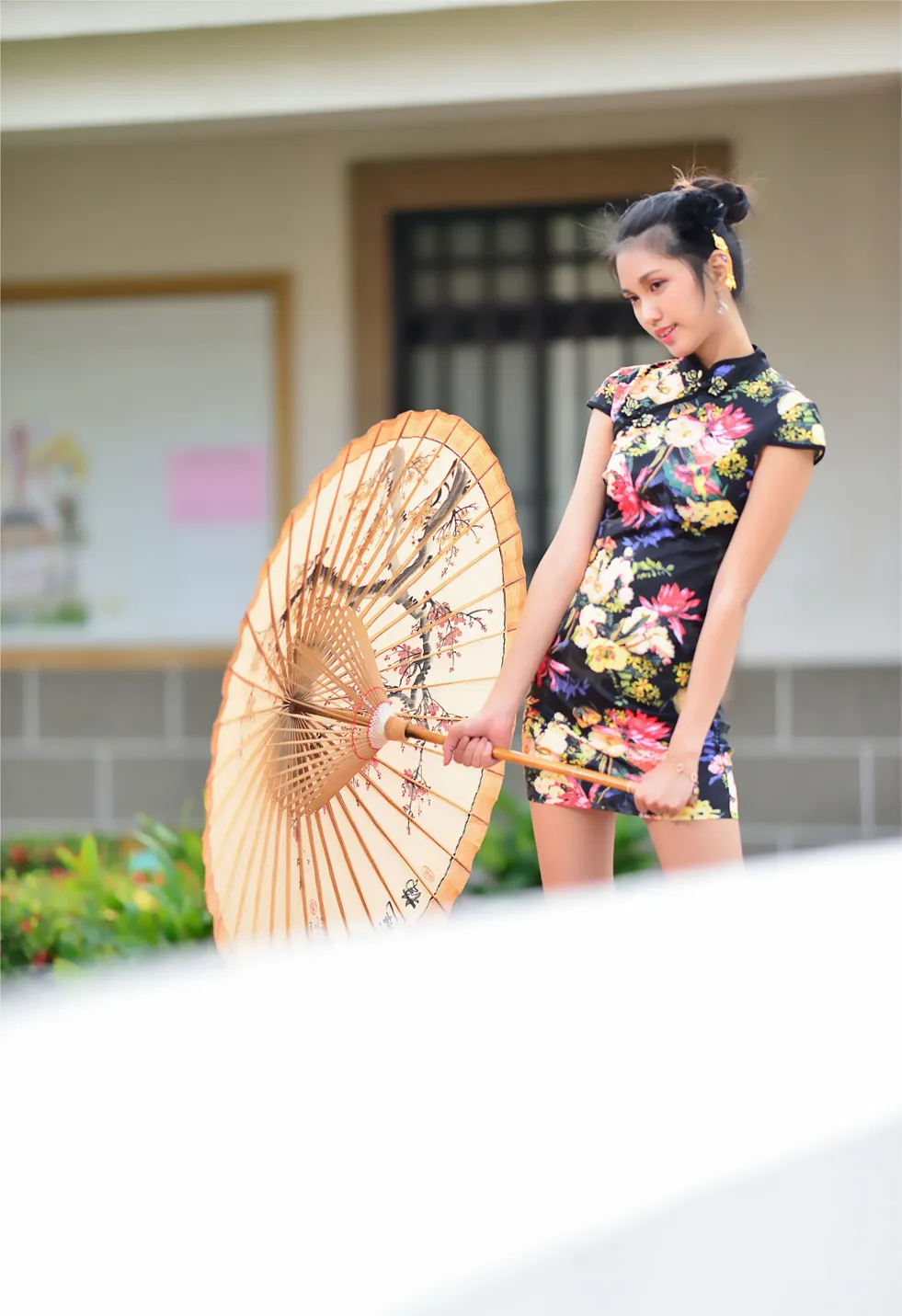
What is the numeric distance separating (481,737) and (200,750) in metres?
3.58

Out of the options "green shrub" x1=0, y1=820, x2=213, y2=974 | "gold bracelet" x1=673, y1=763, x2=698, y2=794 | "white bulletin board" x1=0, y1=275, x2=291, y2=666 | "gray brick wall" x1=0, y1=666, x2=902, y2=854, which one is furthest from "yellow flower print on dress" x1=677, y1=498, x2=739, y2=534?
"white bulletin board" x1=0, y1=275, x2=291, y2=666

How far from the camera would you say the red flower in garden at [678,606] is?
78.3 inches

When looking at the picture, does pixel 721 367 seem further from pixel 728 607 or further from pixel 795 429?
pixel 728 607

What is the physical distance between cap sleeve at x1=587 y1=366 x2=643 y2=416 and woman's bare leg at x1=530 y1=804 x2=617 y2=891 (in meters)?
0.58

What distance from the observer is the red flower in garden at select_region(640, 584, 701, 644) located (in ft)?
6.52

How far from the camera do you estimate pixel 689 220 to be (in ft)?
6.31

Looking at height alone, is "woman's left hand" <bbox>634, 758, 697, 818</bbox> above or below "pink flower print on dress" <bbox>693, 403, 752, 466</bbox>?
below

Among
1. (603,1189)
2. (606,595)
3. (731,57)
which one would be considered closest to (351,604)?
(606,595)

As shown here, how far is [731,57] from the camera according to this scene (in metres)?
3.50

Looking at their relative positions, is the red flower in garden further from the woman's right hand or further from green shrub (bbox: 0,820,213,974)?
green shrub (bbox: 0,820,213,974)

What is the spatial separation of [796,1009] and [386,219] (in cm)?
479

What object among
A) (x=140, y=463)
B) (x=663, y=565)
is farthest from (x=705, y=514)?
(x=140, y=463)

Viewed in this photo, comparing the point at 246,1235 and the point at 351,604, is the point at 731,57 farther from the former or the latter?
the point at 246,1235

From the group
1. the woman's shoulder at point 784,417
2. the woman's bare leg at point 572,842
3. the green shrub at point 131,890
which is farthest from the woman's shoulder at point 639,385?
the green shrub at point 131,890
